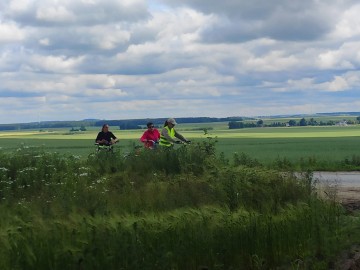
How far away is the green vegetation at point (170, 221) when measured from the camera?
6.83 m

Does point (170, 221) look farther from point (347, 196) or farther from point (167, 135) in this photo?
point (167, 135)

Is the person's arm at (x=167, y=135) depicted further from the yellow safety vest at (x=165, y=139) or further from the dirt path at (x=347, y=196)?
the dirt path at (x=347, y=196)

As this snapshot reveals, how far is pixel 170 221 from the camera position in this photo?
7.84m

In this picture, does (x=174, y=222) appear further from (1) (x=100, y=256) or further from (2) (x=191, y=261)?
(1) (x=100, y=256)

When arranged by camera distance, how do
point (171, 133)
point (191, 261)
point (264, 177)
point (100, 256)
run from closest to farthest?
point (100, 256) → point (191, 261) → point (264, 177) → point (171, 133)

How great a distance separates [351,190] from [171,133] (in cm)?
595

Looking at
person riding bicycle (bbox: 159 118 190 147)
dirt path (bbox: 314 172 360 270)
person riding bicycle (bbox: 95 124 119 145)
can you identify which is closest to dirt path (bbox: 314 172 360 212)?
dirt path (bbox: 314 172 360 270)

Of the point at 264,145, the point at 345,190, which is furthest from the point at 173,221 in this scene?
the point at 264,145

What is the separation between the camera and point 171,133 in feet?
61.4

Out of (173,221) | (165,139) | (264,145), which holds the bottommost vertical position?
(264,145)

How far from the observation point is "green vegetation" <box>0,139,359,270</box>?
22.4 feet

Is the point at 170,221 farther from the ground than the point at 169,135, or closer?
closer

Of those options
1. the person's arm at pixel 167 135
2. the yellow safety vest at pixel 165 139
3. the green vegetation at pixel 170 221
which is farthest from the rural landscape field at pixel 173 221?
the yellow safety vest at pixel 165 139

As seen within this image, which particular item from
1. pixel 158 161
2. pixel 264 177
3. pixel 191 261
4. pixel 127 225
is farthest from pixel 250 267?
pixel 158 161
